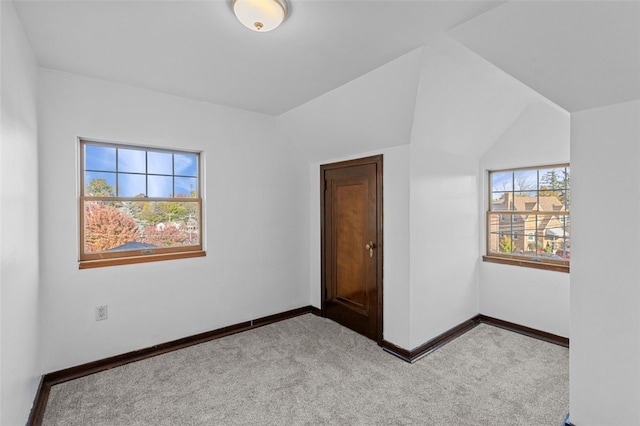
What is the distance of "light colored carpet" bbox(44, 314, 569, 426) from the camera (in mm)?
2006

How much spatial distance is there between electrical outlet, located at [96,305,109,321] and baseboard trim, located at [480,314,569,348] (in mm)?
3972

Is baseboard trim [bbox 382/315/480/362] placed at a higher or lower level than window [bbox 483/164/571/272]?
lower

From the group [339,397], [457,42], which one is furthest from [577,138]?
[339,397]

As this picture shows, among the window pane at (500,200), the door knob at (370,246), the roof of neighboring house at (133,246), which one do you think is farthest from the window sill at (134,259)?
the window pane at (500,200)

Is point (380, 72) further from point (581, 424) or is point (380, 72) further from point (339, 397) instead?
point (581, 424)

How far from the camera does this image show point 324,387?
232cm

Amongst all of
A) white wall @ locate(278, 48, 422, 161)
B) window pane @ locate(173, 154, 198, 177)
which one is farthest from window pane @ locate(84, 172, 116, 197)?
white wall @ locate(278, 48, 422, 161)

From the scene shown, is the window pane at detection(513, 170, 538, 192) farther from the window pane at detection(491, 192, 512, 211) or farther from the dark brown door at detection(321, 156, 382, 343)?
the dark brown door at detection(321, 156, 382, 343)

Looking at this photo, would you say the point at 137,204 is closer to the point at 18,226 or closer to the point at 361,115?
the point at 18,226

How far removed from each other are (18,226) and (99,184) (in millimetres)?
1120

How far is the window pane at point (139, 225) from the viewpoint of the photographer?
105 inches

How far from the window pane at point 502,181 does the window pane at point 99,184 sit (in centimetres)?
413

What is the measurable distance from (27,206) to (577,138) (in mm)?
3422

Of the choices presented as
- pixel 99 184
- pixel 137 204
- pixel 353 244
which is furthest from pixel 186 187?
pixel 353 244
